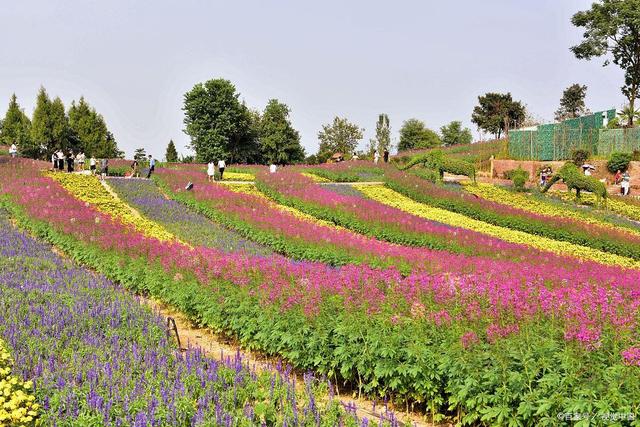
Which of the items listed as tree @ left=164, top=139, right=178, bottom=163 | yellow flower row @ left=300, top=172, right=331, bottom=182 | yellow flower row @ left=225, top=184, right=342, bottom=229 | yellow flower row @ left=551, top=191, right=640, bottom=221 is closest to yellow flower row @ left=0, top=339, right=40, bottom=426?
yellow flower row @ left=225, top=184, right=342, bottom=229

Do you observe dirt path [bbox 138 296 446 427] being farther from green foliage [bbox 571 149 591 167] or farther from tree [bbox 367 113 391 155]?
tree [bbox 367 113 391 155]

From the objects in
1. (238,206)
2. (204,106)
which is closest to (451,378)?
(238,206)

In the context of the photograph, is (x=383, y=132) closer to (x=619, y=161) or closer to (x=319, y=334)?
(x=619, y=161)

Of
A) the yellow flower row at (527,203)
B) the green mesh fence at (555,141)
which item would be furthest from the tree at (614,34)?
the yellow flower row at (527,203)

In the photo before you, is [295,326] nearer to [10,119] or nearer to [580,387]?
[580,387]

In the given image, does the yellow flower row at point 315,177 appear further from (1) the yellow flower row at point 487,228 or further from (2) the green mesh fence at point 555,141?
(2) the green mesh fence at point 555,141

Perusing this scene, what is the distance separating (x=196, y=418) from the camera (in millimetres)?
5215

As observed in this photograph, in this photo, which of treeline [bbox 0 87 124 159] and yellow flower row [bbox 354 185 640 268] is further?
treeline [bbox 0 87 124 159]

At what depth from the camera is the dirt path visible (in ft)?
23.4

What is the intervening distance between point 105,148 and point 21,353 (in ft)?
221

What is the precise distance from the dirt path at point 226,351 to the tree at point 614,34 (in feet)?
157

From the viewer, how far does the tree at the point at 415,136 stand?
84250 mm

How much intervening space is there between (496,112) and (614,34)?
125ft

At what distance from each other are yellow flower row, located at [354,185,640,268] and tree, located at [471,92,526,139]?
59.5 m
